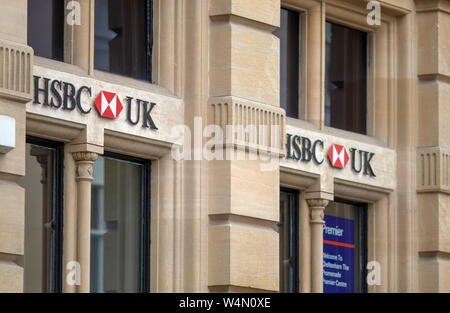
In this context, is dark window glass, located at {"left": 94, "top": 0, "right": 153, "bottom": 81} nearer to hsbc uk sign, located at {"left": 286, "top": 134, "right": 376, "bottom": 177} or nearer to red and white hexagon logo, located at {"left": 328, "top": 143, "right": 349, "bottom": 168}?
hsbc uk sign, located at {"left": 286, "top": 134, "right": 376, "bottom": 177}

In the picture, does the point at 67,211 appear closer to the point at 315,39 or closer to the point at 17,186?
the point at 17,186

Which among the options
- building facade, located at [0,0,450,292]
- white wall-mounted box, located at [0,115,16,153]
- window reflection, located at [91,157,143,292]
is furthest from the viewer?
window reflection, located at [91,157,143,292]

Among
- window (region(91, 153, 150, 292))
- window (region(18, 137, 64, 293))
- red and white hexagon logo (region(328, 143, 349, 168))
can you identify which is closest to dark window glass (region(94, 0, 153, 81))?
window (region(91, 153, 150, 292))

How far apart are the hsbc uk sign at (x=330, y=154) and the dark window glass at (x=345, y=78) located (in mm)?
515

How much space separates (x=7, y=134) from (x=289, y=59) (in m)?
5.86

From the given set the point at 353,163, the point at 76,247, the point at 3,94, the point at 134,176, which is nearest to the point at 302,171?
the point at 353,163

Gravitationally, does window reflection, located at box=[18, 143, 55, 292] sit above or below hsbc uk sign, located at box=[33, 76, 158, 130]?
below

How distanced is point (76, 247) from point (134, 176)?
60.1 inches

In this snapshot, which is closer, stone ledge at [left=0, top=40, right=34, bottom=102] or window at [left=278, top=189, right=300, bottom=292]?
stone ledge at [left=0, top=40, right=34, bottom=102]

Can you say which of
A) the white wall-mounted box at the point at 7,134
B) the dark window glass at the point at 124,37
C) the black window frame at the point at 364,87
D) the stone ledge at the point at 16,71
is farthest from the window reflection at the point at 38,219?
the black window frame at the point at 364,87

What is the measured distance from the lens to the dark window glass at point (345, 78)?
72.9ft

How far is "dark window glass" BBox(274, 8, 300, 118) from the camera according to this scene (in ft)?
70.3

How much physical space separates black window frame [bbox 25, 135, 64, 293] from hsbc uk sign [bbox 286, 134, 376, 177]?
3.56 m

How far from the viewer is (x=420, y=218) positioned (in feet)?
73.7
